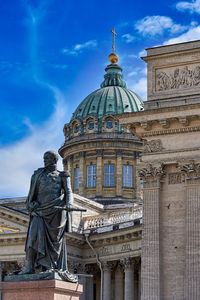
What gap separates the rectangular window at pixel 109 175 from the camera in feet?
224

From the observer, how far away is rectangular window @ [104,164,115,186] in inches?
2685

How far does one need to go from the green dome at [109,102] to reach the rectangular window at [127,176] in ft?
21.1

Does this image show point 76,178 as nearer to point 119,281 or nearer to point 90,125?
point 90,125

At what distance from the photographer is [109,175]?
225ft

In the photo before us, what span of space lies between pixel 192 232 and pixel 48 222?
44.3 ft

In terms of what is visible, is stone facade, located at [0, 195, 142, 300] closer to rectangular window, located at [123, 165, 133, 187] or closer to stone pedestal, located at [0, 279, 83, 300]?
rectangular window, located at [123, 165, 133, 187]

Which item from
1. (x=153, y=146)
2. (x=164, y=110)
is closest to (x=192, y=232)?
(x=153, y=146)

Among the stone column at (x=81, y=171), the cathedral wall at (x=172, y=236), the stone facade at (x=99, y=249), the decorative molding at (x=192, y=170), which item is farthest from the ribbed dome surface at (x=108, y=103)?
the decorative molding at (x=192, y=170)

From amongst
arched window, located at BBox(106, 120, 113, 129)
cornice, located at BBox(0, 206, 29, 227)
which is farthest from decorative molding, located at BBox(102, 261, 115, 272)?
arched window, located at BBox(106, 120, 113, 129)

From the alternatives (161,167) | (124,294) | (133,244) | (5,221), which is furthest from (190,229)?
(5,221)

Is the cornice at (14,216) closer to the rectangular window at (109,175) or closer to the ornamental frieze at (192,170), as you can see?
the rectangular window at (109,175)

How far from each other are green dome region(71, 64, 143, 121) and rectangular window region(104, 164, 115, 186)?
245 inches

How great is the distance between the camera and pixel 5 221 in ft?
174

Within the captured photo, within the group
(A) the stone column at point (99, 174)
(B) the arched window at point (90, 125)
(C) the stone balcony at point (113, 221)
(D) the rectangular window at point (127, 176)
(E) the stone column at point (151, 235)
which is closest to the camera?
(E) the stone column at point (151, 235)
